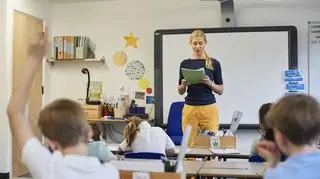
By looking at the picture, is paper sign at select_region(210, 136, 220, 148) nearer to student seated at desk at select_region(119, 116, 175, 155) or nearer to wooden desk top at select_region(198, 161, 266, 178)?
student seated at desk at select_region(119, 116, 175, 155)

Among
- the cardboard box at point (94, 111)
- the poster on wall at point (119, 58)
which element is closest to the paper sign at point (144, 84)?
the poster on wall at point (119, 58)

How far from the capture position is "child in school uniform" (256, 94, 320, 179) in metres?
1.44

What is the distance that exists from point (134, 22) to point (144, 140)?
3.65 metres

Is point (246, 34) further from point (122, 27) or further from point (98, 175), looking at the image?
point (98, 175)

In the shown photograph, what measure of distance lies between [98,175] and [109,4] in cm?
614

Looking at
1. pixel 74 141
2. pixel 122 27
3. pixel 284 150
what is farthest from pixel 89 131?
pixel 122 27

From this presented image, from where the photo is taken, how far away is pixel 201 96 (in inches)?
192

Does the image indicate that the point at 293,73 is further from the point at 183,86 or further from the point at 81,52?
the point at 81,52

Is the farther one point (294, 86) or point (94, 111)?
point (94, 111)

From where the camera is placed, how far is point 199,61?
16.8 ft

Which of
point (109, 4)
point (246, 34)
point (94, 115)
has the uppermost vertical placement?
point (109, 4)

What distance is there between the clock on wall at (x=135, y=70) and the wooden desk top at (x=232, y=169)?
381 cm

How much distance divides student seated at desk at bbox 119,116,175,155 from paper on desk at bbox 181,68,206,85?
0.96m

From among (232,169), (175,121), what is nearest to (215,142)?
(232,169)
